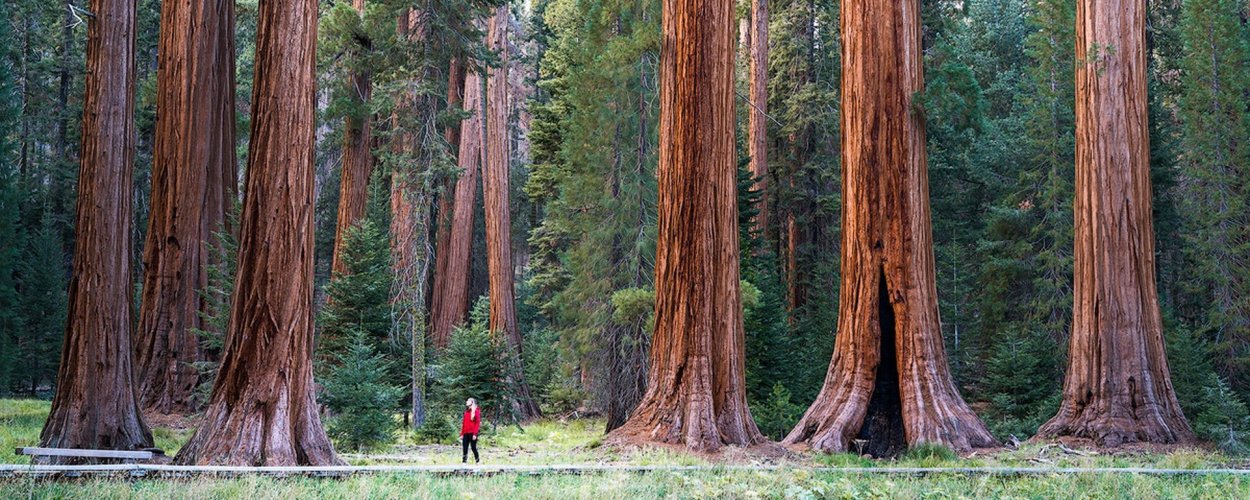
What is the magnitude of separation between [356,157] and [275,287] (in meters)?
12.7

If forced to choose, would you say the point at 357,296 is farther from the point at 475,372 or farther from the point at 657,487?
the point at 657,487

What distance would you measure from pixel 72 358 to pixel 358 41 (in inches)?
469

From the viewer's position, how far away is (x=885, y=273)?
1420cm

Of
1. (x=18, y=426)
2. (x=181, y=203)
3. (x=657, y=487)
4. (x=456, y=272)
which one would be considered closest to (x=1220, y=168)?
(x=456, y=272)

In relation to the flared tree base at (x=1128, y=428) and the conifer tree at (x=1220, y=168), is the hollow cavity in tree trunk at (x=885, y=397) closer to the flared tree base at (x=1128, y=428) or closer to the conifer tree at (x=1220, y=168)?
the flared tree base at (x=1128, y=428)

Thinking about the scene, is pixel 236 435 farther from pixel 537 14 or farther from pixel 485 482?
pixel 537 14

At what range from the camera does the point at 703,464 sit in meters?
10.9

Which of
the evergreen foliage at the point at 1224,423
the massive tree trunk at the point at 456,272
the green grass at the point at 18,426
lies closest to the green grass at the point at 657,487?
the green grass at the point at 18,426

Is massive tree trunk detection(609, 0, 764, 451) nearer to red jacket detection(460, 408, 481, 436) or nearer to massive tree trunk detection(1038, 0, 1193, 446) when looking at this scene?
red jacket detection(460, 408, 481, 436)

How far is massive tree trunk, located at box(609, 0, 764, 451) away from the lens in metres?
13.5

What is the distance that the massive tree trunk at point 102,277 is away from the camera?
12.1 meters

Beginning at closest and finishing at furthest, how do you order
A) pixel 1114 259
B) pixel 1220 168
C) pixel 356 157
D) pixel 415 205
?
pixel 1114 259 → pixel 415 205 → pixel 356 157 → pixel 1220 168

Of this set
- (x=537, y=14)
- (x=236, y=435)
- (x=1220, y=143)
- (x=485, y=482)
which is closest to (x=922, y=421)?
(x=485, y=482)

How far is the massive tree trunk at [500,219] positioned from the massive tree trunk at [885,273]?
12354 mm
